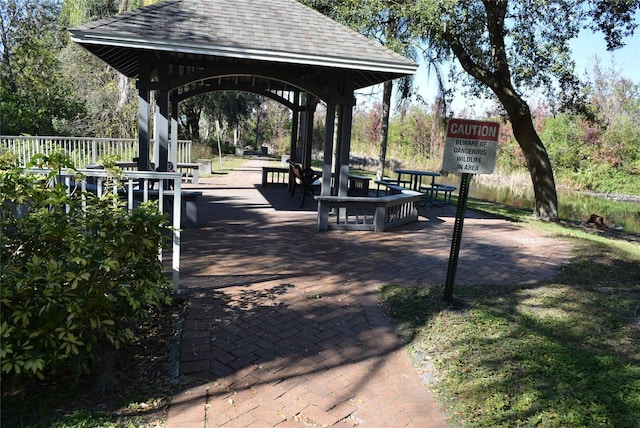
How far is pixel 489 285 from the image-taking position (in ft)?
18.2

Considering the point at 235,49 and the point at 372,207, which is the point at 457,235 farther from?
the point at 235,49

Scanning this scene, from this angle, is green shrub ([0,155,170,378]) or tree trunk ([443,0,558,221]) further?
tree trunk ([443,0,558,221])

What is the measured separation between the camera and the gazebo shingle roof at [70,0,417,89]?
22.9ft

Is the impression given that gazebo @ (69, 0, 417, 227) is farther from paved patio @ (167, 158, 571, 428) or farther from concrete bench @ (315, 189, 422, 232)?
paved patio @ (167, 158, 571, 428)

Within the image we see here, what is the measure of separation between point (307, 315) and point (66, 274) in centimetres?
220

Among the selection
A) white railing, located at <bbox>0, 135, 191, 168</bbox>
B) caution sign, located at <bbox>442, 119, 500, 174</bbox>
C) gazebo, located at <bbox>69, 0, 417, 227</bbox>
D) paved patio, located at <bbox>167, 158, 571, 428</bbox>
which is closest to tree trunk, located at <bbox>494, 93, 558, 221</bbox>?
paved patio, located at <bbox>167, 158, 571, 428</bbox>

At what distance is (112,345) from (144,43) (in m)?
5.10

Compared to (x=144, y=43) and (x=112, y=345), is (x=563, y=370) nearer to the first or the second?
(x=112, y=345)

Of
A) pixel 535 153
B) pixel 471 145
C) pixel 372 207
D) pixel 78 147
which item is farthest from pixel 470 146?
pixel 78 147

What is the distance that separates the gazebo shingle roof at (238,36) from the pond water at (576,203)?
1108cm

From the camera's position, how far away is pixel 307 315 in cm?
440

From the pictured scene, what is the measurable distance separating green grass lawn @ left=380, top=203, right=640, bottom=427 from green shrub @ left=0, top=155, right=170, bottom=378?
7.22 feet

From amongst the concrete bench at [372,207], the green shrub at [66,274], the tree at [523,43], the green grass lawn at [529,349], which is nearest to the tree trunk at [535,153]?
the tree at [523,43]

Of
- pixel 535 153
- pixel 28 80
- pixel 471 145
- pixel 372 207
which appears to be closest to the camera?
pixel 471 145
